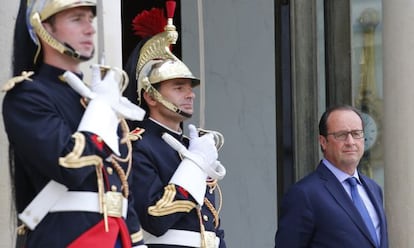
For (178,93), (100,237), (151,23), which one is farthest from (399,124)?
(100,237)

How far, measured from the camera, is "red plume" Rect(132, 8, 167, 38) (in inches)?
227

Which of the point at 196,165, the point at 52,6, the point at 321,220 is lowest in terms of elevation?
the point at 321,220

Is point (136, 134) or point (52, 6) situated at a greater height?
point (52, 6)

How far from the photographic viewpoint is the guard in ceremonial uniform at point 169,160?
5125mm

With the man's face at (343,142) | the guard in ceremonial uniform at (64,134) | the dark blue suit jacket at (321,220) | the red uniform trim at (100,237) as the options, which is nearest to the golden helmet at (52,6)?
the guard in ceremonial uniform at (64,134)

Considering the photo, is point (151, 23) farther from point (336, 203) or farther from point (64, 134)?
point (64, 134)

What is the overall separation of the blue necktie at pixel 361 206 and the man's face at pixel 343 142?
2.2 inches

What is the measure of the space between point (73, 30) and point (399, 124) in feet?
10.9

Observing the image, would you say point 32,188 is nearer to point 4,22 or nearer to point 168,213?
point 168,213

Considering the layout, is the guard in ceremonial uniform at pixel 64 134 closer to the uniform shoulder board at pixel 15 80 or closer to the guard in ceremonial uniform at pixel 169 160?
the uniform shoulder board at pixel 15 80

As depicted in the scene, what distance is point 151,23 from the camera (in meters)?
5.80

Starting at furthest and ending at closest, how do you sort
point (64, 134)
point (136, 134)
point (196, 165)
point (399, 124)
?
point (399, 124) < point (136, 134) < point (196, 165) < point (64, 134)

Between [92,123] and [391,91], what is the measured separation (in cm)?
346

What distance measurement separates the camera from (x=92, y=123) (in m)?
4.21
